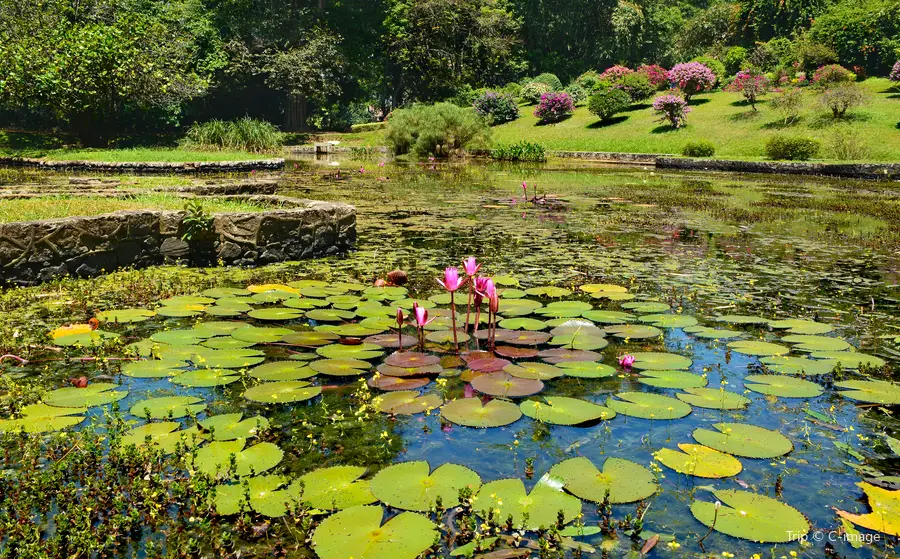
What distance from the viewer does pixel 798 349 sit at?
14.4 ft

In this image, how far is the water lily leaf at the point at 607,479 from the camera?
254 cm

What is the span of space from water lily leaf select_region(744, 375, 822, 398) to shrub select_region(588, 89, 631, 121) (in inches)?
1242

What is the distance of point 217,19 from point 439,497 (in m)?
41.7

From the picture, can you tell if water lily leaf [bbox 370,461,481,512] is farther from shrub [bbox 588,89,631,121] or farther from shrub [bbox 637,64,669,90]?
shrub [bbox 637,64,669,90]

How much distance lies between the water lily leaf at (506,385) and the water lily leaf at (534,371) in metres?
0.06

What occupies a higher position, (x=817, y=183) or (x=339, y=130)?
(x=339, y=130)

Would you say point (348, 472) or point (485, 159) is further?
point (485, 159)

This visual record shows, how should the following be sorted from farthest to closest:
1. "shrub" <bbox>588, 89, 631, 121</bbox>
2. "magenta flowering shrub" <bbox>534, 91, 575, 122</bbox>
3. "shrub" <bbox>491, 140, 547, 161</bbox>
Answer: "magenta flowering shrub" <bbox>534, 91, 575, 122</bbox> → "shrub" <bbox>588, 89, 631, 121</bbox> → "shrub" <bbox>491, 140, 547, 161</bbox>

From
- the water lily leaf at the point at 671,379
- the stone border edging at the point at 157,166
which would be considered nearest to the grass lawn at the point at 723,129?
the stone border edging at the point at 157,166

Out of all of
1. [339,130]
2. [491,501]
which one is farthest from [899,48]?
[491,501]

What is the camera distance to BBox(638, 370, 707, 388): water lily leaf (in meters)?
3.72

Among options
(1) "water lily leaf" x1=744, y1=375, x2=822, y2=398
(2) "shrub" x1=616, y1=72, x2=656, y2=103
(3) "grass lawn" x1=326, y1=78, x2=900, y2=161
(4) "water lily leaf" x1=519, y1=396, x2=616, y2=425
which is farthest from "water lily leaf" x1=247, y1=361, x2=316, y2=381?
(2) "shrub" x1=616, y1=72, x2=656, y2=103

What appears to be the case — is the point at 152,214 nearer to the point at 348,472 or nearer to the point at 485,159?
the point at 348,472

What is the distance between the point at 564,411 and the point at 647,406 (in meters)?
0.46
